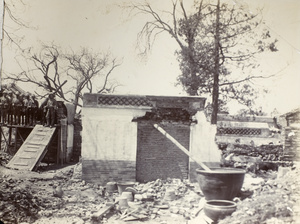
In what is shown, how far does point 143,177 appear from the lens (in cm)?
727

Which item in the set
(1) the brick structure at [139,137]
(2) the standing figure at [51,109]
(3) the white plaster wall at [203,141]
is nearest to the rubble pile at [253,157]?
(3) the white plaster wall at [203,141]

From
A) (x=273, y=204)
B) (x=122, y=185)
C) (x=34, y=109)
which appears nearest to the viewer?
(x=273, y=204)

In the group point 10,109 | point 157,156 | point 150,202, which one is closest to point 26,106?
point 10,109

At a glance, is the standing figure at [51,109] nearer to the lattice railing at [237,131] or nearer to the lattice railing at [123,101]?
the lattice railing at [123,101]

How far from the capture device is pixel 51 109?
8.49 meters

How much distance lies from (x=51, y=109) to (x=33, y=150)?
1192mm

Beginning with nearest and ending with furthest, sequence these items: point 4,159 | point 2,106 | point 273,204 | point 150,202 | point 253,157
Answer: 1. point 273,204
2. point 150,202
3. point 253,157
4. point 2,106
5. point 4,159

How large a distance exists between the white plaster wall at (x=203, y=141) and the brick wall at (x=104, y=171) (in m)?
1.45

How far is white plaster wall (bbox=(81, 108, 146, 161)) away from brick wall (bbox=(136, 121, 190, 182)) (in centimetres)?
19

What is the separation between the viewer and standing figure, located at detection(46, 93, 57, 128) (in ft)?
26.4

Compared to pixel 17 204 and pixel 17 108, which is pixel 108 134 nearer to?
pixel 17 204

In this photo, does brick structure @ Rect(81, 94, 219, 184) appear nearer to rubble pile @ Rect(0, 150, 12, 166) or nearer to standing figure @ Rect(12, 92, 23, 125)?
standing figure @ Rect(12, 92, 23, 125)

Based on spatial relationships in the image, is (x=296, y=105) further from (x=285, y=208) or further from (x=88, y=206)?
(x=88, y=206)

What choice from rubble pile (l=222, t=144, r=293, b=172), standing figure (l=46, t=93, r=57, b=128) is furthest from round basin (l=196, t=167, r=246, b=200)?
standing figure (l=46, t=93, r=57, b=128)
